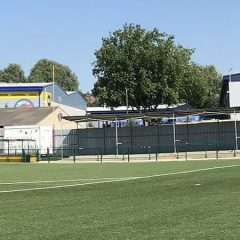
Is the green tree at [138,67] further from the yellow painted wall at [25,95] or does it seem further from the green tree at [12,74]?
the green tree at [12,74]

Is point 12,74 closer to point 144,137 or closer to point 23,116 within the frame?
point 23,116

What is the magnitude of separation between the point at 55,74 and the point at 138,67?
6745 cm

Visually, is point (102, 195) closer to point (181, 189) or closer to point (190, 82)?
point (181, 189)

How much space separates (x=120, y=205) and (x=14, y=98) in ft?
224

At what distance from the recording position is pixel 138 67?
65.6 metres

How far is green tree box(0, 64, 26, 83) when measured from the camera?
131 m

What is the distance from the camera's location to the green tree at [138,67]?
6531 cm

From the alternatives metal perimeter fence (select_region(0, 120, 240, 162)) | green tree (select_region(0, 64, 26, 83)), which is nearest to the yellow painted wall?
metal perimeter fence (select_region(0, 120, 240, 162))

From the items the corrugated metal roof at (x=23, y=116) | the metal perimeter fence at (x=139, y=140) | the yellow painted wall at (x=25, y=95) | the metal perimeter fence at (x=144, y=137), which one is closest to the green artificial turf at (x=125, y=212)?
the metal perimeter fence at (x=139, y=140)

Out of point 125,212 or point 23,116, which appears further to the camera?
point 23,116

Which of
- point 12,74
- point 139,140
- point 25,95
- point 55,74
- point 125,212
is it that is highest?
point 12,74

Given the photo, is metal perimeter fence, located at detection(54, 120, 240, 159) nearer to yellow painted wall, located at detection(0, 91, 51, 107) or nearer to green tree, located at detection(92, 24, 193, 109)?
green tree, located at detection(92, 24, 193, 109)

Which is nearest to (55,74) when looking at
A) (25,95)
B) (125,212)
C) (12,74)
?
(12,74)

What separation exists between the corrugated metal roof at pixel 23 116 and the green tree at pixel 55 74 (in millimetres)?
60388
